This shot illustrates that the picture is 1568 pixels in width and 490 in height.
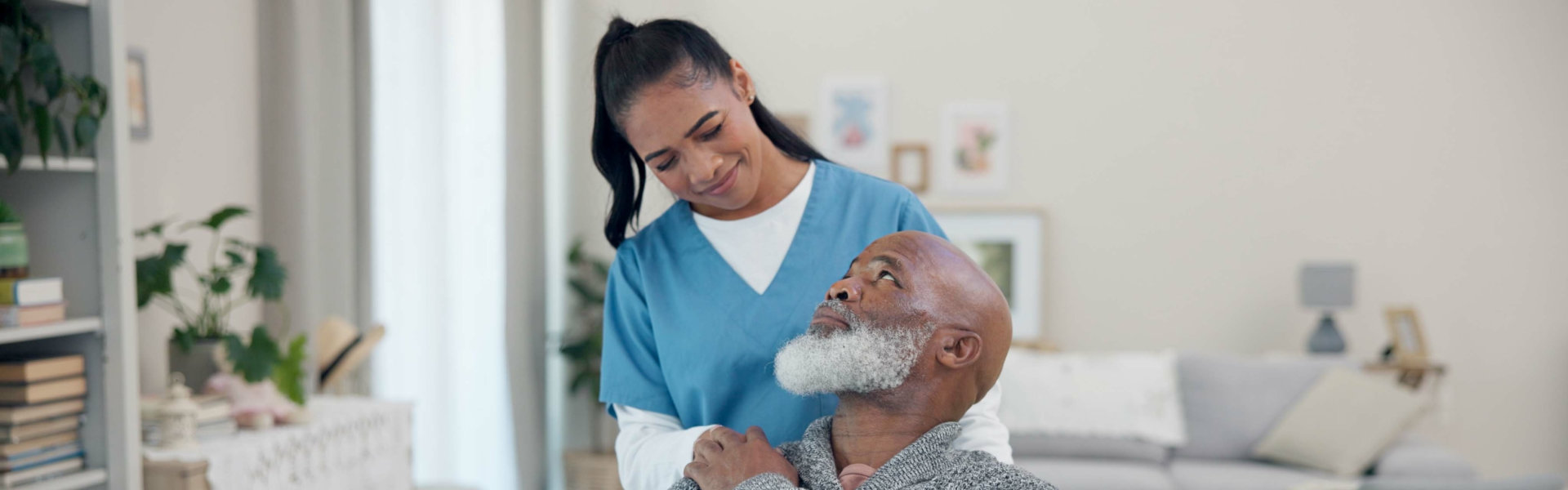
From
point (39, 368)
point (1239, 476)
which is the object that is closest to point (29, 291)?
point (39, 368)

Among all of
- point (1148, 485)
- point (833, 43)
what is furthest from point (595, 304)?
point (1148, 485)

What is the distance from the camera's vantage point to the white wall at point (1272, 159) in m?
4.71

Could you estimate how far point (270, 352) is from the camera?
8.03ft

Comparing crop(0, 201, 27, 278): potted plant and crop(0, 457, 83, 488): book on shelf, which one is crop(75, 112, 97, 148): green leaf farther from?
crop(0, 457, 83, 488): book on shelf

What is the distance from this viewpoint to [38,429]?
197cm

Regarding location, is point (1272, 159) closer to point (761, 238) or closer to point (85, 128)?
point (761, 238)

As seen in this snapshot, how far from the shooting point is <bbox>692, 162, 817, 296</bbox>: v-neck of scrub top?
4.27ft

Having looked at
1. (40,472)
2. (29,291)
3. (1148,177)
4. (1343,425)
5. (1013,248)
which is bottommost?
(1343,425)

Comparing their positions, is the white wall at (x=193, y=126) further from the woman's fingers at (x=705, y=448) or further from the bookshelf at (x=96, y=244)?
the woman's fingers at (x=705, y=448)

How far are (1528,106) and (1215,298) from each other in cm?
154

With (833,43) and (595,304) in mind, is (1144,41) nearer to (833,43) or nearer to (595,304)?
(833,43)

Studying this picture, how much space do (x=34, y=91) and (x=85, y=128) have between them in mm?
169

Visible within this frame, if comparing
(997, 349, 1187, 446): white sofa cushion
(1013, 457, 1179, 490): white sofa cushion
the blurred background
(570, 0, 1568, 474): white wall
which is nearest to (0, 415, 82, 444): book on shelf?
the blurred background

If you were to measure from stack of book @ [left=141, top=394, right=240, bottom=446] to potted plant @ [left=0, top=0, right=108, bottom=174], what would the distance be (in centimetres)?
58
